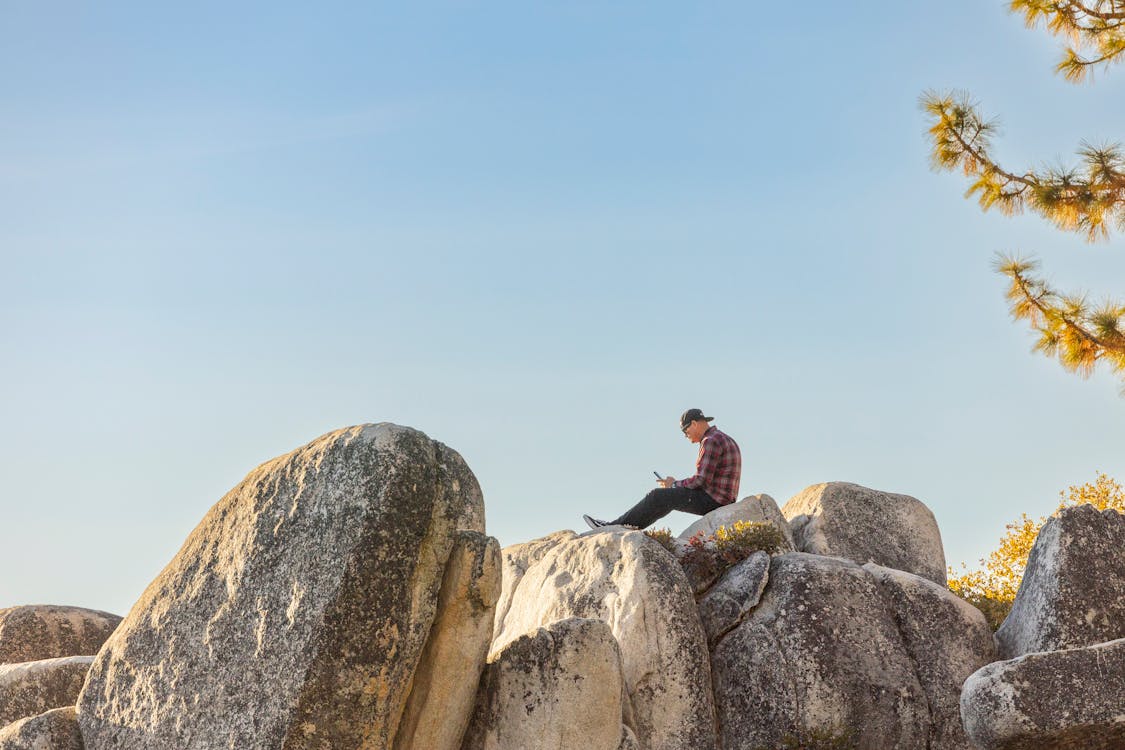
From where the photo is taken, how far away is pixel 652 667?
15.8 metres

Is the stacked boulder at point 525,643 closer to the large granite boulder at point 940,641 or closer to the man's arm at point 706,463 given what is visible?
the large granite boulder at point 940,641

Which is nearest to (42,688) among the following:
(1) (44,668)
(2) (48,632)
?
(1) (44,668)

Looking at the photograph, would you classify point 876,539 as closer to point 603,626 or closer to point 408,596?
point 603,626

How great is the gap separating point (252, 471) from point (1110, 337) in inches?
700

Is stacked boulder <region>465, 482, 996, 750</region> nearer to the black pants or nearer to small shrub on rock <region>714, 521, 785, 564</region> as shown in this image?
small shrub on rock <region>714, 521, 785, 564</region>

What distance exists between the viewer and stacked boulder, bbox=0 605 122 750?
563 inches

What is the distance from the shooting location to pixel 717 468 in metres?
20.2

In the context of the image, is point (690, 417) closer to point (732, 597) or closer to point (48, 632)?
point (732, 597)

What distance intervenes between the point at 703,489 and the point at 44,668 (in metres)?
9.76

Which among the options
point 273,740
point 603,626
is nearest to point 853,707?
point 603,626

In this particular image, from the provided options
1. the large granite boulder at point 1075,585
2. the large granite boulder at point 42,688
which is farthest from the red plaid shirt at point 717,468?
the large granite boulder at point 42,688

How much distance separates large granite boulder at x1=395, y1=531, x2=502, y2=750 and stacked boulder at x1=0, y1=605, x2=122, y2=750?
12.7ft

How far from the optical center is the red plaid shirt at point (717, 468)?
20094 mm

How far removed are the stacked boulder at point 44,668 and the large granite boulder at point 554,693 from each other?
459 cm
